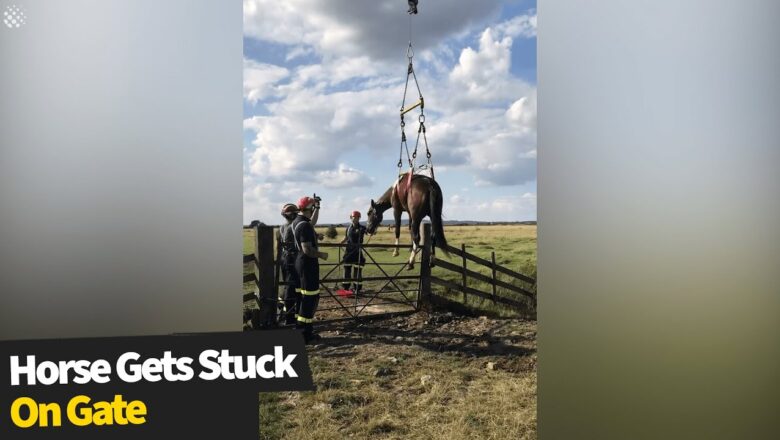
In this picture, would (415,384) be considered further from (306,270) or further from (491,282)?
(491,282)

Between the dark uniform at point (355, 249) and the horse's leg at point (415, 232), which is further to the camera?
the dark uniform at point (355, 249)

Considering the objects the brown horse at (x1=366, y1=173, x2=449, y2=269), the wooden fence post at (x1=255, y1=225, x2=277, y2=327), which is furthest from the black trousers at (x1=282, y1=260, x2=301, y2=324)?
the brown horse at (x1=366, y1=173, x2=449, y2=269)

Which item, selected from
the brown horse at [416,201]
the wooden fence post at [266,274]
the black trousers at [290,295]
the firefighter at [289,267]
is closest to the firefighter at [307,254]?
the firefighter at [289,267]

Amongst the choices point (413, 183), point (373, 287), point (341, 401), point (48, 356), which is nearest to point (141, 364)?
point (48, 356)

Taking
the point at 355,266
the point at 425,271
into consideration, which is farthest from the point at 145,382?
the point at 425,271

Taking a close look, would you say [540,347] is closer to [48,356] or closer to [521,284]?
[48,356]

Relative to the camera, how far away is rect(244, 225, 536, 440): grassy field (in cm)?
274

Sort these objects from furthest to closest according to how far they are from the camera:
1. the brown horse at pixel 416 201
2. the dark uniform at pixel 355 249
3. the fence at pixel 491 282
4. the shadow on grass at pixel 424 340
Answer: the fence at pixel 491 282
the dark uniform at pixel 355 249
the shadow on grass at pixel 424 340
the brown horse at pixel 416 201

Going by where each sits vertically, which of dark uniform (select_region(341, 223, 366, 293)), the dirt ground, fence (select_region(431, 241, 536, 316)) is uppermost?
dark uniform (select_region(341, 223, 366, 293))

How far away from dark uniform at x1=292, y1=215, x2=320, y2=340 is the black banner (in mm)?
2277

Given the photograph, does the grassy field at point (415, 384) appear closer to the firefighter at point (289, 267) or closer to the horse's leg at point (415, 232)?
the firefighter at point (289, 267)

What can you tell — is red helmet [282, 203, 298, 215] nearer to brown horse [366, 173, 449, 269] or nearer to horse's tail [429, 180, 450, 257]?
brown horse [366, 173, 449, 269]

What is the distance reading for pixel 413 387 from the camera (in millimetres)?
3373

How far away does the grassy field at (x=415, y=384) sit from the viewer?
2736mm
